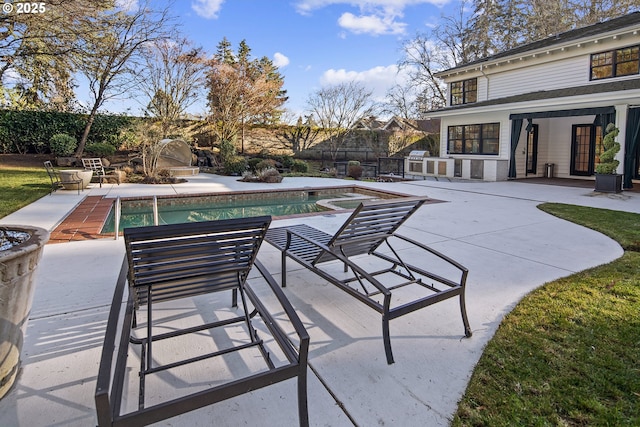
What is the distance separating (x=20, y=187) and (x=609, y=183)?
15567 millimetres

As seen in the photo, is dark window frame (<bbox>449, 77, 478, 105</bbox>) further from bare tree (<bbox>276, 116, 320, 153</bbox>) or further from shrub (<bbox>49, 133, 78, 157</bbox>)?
shrub (<bbox>49, 133, 78, 157</bbox>)

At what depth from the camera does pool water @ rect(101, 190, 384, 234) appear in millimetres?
8672

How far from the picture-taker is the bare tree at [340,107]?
2327 cm

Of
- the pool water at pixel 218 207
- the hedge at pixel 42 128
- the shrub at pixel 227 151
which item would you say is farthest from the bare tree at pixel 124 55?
the pool water at pixel 218 207

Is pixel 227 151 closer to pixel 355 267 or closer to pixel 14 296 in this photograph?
pixel 355 267

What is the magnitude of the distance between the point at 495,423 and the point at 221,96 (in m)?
20.3

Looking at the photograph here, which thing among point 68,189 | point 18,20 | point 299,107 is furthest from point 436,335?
point 299,107

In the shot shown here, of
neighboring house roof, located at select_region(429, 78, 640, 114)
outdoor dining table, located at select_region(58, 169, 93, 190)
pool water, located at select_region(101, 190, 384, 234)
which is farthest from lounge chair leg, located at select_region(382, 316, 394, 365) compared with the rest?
neighboring house roof, located at select_region(429, 78, 640, 114)

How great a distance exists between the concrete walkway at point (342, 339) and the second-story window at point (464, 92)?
13.7m

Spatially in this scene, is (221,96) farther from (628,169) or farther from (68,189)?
(628,169)

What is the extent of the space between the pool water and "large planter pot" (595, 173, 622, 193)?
20.9 ft

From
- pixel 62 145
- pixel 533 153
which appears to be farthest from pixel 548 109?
pixel 62 145

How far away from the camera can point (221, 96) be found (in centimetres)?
2000

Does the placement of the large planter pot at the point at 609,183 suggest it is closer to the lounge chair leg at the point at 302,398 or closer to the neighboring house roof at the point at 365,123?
the lounge chair leg at the point at 302,398
